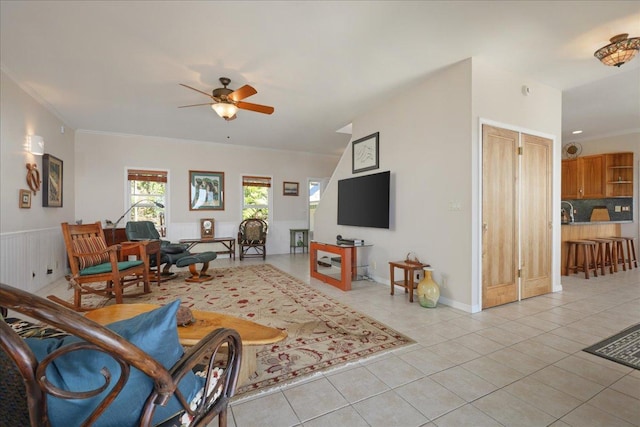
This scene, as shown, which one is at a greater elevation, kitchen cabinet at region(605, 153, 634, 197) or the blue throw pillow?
kitchen cabinet at region(605, 153, 634, 197)

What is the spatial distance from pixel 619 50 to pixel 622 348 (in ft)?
8.60

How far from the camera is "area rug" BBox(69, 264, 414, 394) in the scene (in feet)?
6.57

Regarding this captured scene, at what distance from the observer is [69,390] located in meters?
0.65

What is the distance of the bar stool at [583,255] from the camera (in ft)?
14.7

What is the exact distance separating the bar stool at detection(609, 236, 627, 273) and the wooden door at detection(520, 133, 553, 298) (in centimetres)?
242

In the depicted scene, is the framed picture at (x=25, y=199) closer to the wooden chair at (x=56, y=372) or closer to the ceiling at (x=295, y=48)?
the ceiling at (x=295, y=48)

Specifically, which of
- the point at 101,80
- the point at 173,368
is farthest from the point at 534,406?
the point at 101,80

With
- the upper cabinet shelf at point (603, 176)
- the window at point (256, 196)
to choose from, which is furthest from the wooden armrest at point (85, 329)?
the upper cabinet shelf at point (603, 176)

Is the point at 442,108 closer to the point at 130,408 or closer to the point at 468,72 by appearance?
the point at 468,72

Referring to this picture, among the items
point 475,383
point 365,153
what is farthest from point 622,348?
point 365,153

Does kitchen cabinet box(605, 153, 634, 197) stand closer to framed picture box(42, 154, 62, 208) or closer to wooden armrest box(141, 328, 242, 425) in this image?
wooden armrest box(141, 328, 242, 425)

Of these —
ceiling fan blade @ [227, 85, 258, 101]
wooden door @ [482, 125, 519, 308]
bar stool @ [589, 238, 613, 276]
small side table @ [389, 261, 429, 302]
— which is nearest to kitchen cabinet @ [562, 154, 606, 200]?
bar stool @ [589, 238, 613, 276]

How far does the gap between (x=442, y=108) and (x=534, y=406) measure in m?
2.91

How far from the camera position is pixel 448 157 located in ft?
10.7
